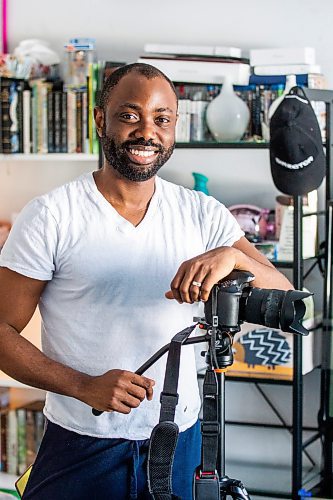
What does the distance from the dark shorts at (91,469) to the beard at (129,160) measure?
42cm

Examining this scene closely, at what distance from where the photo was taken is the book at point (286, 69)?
8.59ft

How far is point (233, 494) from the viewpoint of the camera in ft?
4.08

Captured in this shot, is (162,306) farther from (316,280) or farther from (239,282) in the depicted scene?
(316,280)

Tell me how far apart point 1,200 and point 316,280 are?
1096 millimetres

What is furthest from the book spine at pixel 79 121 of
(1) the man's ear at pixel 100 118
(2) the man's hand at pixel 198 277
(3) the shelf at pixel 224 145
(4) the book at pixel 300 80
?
(2) the man's hand at pixel 198 277

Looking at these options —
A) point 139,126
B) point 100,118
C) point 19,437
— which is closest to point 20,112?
point 19,437

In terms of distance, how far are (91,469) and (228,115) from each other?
4.66ft

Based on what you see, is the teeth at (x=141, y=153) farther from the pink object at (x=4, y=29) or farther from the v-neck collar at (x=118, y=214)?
the pink object at (x=4, y=29)

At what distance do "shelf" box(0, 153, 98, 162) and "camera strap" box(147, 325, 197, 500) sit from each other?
1619 mm

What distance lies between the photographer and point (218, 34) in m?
2.87

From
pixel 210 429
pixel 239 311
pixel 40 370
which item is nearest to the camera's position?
pixel 210 429

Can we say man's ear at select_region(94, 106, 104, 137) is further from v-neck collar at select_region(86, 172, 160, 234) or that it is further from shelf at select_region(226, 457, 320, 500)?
shelf at select_region(226, 457, 320, 500)

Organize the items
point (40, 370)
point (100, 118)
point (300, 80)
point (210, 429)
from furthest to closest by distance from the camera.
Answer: point (300, 80) < point (100, 118) < point (40, 370) < point (210, 429)

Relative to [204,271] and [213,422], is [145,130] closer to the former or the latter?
[204,271]
